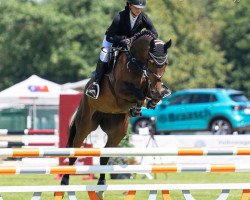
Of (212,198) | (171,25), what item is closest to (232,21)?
(171,25)

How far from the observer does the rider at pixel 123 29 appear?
10.5 metres

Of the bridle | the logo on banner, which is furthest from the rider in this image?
the logo on banner

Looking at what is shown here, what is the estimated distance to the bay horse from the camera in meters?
9.91

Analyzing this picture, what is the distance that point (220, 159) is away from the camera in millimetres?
19078

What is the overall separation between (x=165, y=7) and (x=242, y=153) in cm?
4159

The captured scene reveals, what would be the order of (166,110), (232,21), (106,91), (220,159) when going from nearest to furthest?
(106,91), (220,159), (166,110), (232,21)

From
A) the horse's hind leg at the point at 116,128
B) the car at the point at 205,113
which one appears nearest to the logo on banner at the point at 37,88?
the car at the point at 205,113

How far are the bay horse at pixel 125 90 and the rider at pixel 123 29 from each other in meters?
0.14

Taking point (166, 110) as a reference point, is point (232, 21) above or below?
above

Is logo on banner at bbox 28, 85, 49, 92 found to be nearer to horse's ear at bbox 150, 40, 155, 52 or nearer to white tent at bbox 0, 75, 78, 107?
white tent at bbox 0, 75, 78, 107

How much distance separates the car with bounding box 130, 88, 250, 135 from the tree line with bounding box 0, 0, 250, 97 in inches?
456

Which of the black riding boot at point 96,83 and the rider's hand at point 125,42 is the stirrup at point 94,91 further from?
the rider's hand at point 125,42

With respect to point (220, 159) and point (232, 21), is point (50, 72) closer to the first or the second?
point (232, 21)

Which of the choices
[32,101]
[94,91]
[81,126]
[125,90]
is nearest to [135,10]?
[125,90]
